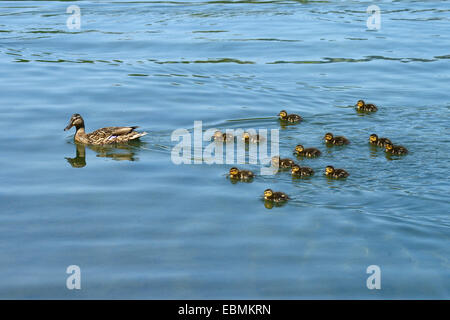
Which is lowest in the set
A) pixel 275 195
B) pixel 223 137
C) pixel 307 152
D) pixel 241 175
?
pixel 275 195

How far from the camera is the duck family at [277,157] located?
10031 millimetres

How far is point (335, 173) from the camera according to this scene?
10000 mm

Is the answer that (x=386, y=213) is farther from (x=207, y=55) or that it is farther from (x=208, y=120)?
(x=207, y=55)

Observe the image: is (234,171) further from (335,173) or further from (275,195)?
(335,173)

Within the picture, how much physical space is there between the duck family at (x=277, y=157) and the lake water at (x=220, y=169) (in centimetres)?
16

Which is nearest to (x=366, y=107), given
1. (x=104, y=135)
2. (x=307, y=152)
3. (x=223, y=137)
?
(x=307, y=152)

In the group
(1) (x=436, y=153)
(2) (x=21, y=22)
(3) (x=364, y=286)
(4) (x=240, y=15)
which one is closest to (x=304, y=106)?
(1) (x=436, y=153)

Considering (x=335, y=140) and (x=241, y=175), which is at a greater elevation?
(x=335, y=140)

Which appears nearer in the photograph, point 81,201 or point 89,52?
point 81,201

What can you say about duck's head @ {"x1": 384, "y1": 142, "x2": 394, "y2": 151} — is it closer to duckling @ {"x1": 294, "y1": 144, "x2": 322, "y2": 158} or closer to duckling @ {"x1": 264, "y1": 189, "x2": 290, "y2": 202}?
duckling @ {"x1": 294, "y1": 144, "x2": 322, "y2": 158}

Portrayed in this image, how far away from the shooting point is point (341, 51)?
18562 mm

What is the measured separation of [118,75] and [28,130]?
425 centimetres

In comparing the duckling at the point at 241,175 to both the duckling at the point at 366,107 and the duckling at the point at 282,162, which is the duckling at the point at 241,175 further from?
the duckling at the point at 366,107

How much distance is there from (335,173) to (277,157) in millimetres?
939
